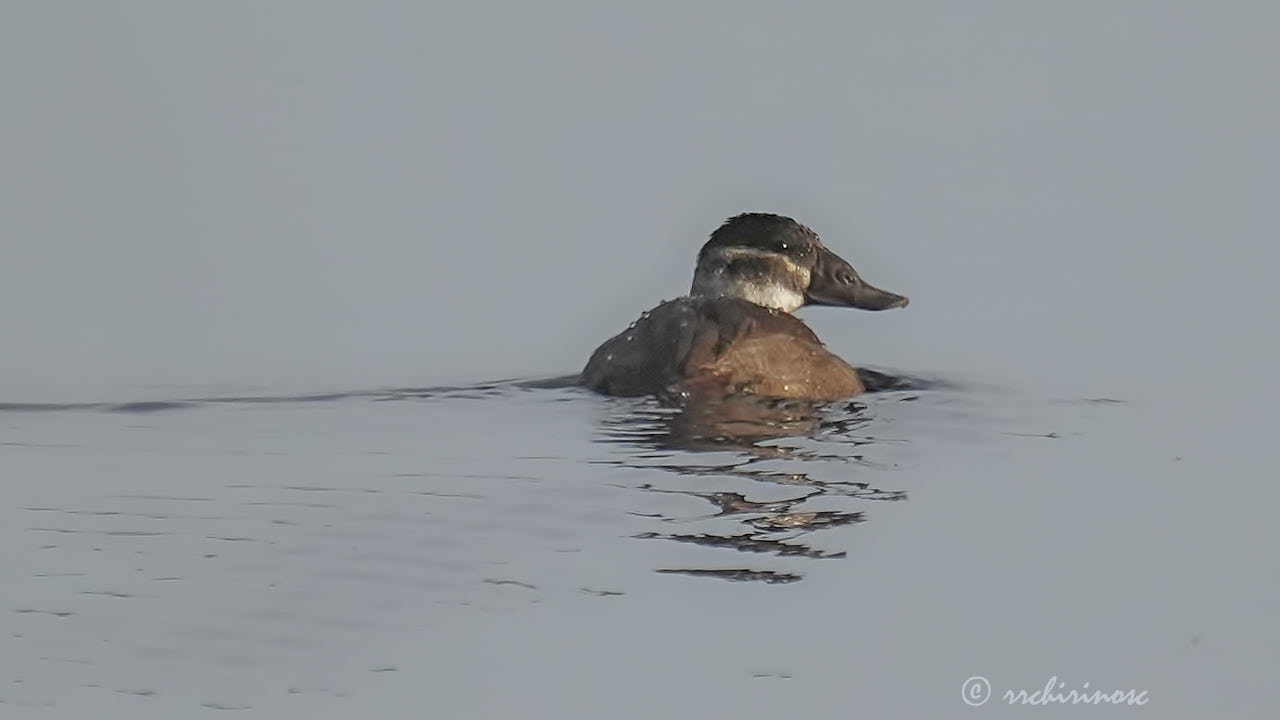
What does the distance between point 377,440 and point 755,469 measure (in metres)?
1.87

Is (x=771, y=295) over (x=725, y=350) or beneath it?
over

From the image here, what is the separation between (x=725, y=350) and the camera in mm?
8453

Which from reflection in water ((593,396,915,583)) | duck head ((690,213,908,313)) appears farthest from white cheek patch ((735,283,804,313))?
reflection in water ((593,396,915,583))

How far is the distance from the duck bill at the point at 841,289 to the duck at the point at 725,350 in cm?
38

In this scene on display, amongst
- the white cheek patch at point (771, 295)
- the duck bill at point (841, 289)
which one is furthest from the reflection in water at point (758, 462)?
the duck bill at point (841, 289)

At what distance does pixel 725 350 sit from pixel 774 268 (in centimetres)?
168

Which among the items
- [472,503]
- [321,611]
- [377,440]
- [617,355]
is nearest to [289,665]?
[321,611]

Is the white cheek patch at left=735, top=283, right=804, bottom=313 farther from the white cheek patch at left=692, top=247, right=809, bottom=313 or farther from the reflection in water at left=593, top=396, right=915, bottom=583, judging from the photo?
the reflection in water at left=593, top=396, right=915, bottom=583

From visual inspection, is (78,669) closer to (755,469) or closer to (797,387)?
(755,469)

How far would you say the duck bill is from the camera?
10.2 metres

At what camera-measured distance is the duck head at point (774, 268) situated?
9953 millimetres

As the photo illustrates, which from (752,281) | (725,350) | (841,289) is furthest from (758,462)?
(841,289)

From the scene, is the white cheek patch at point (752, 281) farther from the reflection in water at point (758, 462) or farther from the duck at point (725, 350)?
the reflection in water at point (758, 462)

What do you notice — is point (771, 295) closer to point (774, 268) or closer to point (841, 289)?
point (774, 268)
